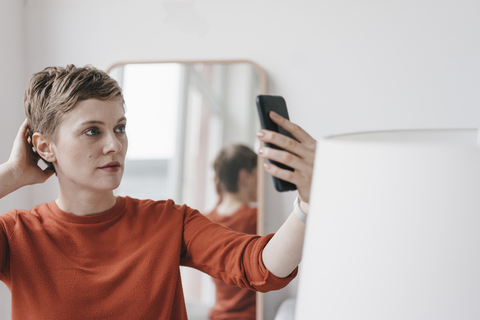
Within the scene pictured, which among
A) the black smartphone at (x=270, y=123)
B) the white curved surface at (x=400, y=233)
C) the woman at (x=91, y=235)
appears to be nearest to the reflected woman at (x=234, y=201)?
the woman at (x=91, y=235)

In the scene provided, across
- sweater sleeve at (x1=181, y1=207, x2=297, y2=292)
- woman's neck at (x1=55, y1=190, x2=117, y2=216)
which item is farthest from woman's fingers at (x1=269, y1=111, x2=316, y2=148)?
woman's neck at (x1=55, y1=190, x2=117, y2=216)

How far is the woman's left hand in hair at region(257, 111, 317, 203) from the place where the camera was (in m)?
0.68

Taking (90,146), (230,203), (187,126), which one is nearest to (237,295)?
(230,203)

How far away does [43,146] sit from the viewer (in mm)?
1084

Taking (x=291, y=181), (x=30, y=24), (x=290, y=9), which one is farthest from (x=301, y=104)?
(x=30, y=24)

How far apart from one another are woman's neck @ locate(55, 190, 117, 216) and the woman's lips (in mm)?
84

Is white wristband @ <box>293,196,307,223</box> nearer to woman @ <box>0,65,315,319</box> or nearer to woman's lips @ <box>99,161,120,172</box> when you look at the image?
woman @ <box>0,65,315,319</box>

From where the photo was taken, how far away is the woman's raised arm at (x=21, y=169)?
3.44 ft

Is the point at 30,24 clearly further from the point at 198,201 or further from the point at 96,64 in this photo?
the point at 198,201

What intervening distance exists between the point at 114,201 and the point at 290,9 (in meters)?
1.09

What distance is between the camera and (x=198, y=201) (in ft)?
5.67

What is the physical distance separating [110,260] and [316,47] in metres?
1.17

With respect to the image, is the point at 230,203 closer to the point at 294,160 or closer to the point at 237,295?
the point at 237,295

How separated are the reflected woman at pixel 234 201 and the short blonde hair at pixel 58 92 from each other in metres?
0.70
